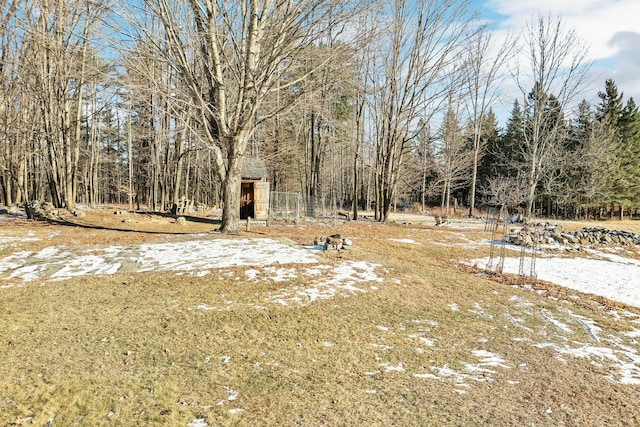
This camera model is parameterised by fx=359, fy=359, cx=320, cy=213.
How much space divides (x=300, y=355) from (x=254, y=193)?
14.7 meters

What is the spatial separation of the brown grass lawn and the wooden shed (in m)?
11.4

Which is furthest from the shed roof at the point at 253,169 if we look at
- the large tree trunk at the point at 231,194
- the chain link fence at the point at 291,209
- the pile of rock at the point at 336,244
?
the pile of rock at the point at 336,244

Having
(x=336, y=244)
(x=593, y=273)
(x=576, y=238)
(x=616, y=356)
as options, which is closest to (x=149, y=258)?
(x=336, y=244)

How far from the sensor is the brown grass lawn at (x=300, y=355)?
9.12ft

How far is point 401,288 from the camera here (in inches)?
246

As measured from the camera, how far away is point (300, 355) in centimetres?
373

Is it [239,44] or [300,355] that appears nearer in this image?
[300,355]

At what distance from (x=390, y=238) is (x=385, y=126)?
8.61m

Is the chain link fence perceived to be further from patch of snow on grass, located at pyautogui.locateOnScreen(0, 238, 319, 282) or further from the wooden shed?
patch of snow on grass, located at pyautogui.locateOnScreen(0, 238, 319, 282)

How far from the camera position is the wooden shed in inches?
701

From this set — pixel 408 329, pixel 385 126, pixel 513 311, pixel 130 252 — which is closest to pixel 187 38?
pixel 130 252

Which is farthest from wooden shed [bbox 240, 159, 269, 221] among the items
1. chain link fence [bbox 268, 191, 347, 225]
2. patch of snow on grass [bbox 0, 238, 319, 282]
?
patch of snow on grass [bbox 0, 238, 319, 282]

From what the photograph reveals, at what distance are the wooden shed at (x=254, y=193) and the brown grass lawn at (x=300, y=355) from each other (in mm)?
11399

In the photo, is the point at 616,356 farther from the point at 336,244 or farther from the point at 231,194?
the point at 231,194
